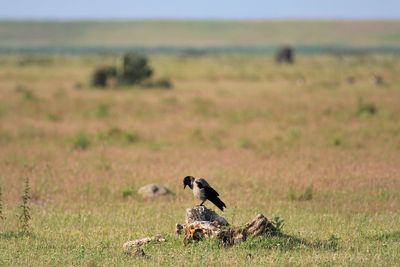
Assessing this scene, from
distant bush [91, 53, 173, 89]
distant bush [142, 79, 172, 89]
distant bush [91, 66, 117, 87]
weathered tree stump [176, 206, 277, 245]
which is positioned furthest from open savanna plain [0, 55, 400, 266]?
distant bush [91, 66, 117, 87]

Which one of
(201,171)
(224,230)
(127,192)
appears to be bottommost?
(201,171)

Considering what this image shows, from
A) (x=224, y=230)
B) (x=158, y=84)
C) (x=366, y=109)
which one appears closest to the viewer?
(x=224, y=230)

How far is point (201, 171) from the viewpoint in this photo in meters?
19.2

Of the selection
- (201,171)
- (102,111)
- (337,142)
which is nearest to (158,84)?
(102,111)

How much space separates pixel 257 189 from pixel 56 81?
113 feet

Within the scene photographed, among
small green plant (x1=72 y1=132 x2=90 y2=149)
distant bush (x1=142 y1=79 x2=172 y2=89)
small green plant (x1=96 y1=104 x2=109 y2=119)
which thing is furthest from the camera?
distant bush (x1=142 y1=79 x2=172 y2=89)

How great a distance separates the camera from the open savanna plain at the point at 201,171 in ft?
37.3

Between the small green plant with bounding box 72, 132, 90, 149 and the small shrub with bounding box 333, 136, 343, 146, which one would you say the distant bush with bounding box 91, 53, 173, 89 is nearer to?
the small green plant with bounding box 72, 132, 90, 149

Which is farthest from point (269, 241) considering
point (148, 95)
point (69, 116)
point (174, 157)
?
point (148, 95)

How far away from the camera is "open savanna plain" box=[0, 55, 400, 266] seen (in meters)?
11.4

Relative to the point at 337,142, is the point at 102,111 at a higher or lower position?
lower

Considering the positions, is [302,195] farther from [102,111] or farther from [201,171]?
[102,111]

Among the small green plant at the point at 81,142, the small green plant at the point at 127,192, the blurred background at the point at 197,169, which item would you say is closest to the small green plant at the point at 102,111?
the blurred background at the point at 197,169

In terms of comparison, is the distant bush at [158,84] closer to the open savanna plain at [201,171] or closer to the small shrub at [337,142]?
the open savanna plain at [201,171]
